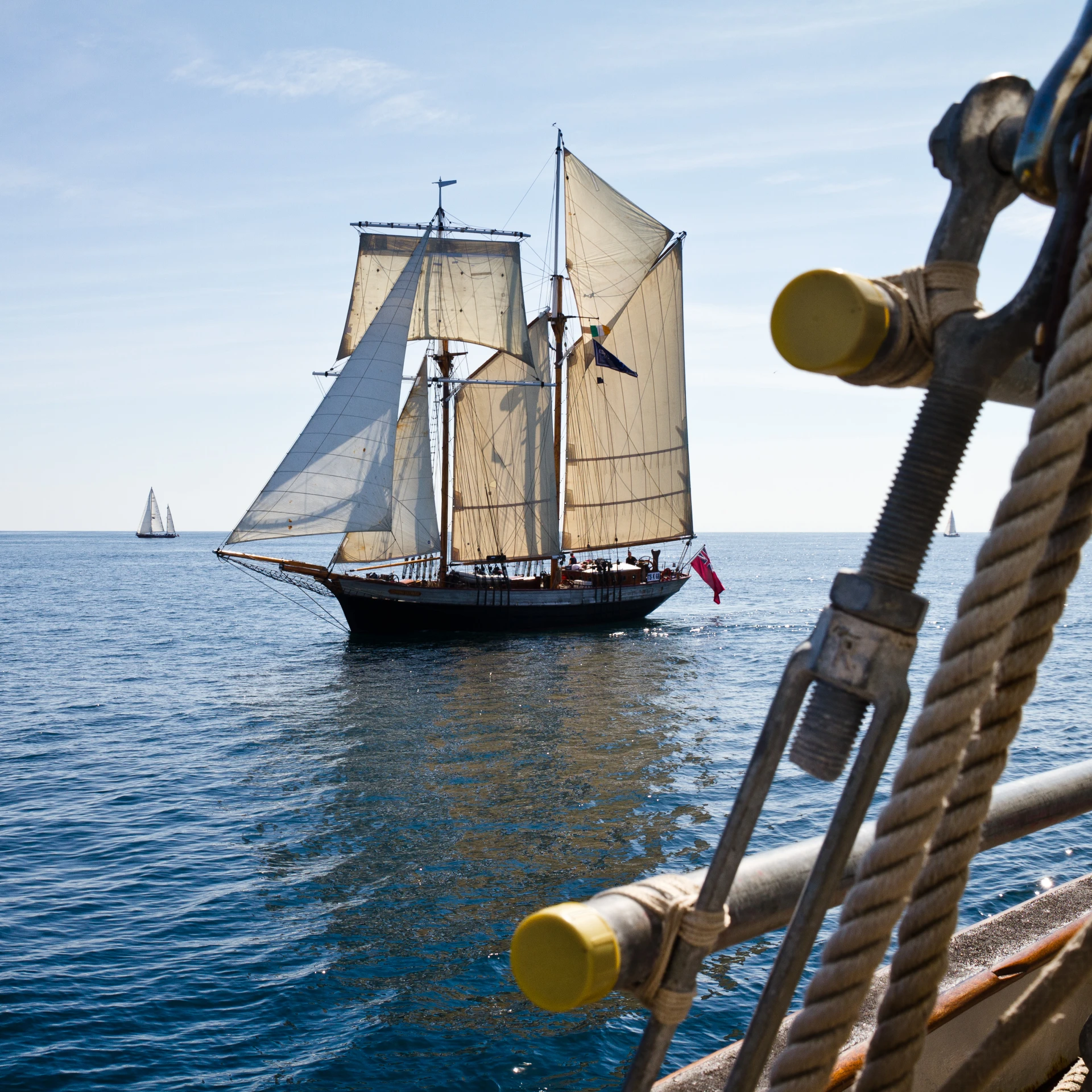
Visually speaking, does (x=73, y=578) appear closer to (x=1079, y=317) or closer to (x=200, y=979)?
(x=200, y=979)

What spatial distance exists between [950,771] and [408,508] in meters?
44.1

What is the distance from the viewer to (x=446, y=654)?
38.5 m

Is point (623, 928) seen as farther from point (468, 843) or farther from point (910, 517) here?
point (468, 843)

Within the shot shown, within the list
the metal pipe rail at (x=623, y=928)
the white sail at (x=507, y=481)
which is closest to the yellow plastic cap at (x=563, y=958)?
the metal pipe rail at (x=623, y=928)

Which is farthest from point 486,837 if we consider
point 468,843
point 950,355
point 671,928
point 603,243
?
point 603,243

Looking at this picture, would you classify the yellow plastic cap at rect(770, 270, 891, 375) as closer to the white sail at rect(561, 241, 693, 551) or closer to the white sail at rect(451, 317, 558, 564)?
the white sail at rect(451, 317, 558, 564)

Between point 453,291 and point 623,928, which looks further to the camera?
point 453,291

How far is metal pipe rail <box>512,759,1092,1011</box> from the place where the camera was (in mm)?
1177

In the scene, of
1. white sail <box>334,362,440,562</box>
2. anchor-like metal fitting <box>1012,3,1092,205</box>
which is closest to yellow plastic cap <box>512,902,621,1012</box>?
anchor-like metal fitting <box>1012,3,1092,205</box>

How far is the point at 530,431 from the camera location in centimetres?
4703

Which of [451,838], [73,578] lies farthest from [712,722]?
[73,578]

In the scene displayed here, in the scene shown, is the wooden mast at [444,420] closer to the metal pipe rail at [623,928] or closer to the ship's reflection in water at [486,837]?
the ship's reflection in water at [486,837]

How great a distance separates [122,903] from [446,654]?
2484 cm

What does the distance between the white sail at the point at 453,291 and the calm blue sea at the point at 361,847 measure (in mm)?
17201
